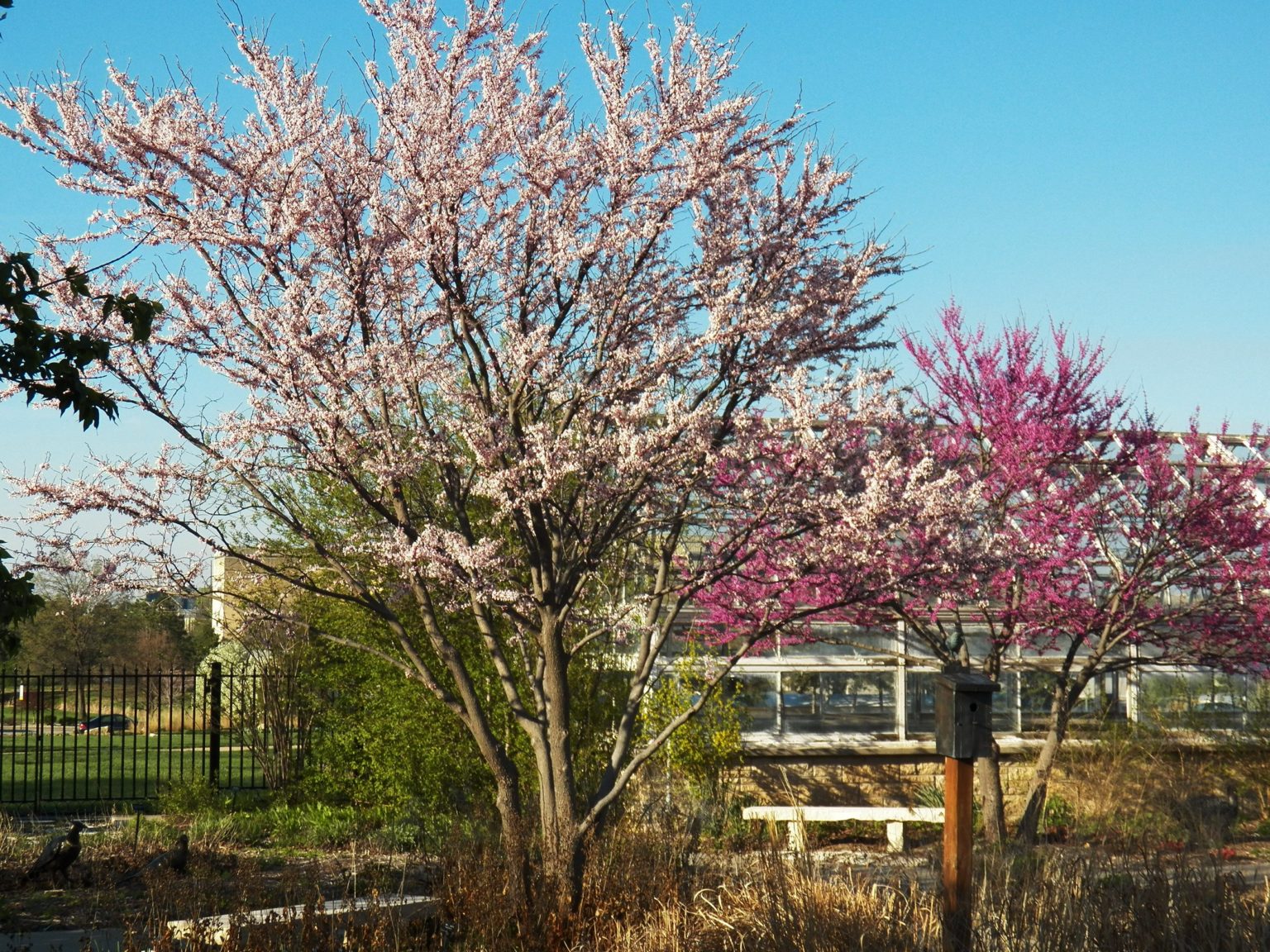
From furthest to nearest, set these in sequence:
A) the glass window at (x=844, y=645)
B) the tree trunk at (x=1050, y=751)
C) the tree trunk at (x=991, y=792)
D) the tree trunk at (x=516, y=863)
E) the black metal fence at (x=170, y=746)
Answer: the black metal fence at (x=170, y=746) → the glass window at (x=844, y=645) → the tree trunk at (x=991, y=792) → the tree trunk at (x=1050, y=751) → the tree trunk at (x=516, y=863)

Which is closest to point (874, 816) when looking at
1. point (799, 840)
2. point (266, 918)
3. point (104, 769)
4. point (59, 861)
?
point (799, 840)

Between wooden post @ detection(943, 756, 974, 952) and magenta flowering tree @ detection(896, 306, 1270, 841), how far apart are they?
15.1 ft

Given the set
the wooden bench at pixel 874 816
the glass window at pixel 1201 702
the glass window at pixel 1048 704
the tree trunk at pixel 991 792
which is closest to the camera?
the wooden bench at pixel 874 816

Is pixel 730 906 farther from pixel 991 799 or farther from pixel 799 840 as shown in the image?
pixel 991 799

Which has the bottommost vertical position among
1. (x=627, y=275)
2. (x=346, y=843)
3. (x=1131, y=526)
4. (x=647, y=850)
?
(x=346, y=843)

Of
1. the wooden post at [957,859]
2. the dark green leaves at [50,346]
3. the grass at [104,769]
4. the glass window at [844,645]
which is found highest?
the dark green leaves at [50,346]

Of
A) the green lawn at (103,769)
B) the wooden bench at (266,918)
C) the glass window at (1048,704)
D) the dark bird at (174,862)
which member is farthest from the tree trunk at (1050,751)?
the green lawn at (103,769)

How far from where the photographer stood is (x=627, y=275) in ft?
20.9

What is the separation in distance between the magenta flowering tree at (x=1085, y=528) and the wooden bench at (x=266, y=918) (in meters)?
5.75

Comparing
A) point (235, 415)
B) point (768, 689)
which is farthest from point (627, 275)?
point (768, 689)

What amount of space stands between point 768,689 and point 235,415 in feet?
26.8

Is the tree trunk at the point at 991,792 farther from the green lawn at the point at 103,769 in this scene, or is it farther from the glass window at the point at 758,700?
the green lawn at the point at 103,769

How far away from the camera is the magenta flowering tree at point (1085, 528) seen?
10531mm

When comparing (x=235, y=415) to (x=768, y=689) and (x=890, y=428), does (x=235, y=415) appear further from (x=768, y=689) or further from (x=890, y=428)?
(x=768, y=689)
